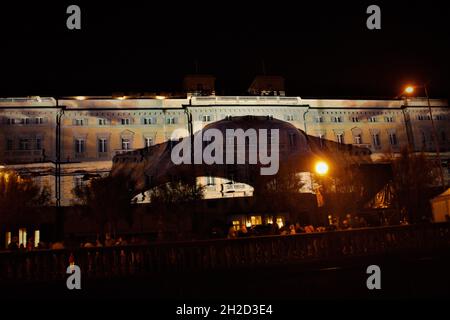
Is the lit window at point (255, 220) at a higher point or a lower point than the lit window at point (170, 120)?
lower

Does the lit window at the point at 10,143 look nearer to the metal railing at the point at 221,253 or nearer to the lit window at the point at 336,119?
the metal railing at the point at 221,253

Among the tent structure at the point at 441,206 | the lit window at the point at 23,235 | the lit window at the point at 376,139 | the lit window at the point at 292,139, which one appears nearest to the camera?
the tent structure at the point at 441,206

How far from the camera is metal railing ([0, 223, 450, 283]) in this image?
9.69 meters

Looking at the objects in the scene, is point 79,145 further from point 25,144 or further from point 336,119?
point 336,119

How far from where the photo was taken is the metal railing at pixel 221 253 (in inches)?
381

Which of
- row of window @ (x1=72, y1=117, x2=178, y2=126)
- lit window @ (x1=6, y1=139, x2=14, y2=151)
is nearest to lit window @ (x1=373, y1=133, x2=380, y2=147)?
row of window @ (x1=72, y1=117, x2=178, y2=126)

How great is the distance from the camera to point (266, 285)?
33.8 feet

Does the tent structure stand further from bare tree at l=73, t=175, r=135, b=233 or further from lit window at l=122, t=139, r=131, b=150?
lit window at l=122, t=139, r=131, b=150

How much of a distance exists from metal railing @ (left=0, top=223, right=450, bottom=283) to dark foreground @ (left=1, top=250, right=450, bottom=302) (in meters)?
0.18

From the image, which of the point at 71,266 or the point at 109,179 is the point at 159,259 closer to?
the point at 71,266

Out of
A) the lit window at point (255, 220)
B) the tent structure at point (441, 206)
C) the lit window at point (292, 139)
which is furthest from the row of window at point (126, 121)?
the tent structure at point (441, 206)

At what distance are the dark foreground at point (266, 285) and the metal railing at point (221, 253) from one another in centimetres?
18

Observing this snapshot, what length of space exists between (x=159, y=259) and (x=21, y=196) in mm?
19168

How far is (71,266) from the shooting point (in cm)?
972
